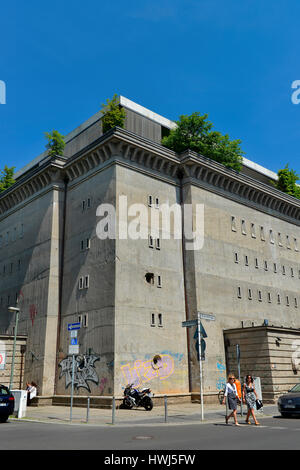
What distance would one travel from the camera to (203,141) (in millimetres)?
41250

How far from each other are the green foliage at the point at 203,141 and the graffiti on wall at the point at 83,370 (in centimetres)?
2179

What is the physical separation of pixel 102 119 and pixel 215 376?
23780 millimetres

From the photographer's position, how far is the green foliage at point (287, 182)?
169 feet

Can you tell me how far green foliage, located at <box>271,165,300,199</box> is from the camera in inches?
2029

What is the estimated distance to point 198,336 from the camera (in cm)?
1919

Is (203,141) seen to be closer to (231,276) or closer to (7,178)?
(231,276)

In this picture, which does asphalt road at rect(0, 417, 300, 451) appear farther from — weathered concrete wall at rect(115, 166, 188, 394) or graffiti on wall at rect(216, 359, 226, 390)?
graffiti on wall at rect(216, 359, 226, 390)

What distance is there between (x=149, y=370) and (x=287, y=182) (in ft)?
109

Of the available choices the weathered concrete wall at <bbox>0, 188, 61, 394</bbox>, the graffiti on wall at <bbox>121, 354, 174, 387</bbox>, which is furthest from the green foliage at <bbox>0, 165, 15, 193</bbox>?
the graffiti on wall at <bbox>121, 354, 174, 387</bbox>

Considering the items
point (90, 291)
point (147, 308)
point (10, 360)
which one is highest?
point (90, 291)

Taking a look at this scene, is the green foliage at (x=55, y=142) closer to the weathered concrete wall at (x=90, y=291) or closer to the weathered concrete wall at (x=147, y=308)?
the weathered concrete wall at (x=90, y=291)

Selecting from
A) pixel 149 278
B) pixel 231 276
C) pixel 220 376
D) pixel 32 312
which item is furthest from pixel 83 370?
pixel 231 276

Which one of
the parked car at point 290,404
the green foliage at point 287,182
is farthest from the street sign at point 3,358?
the green foliage at point 287,182
